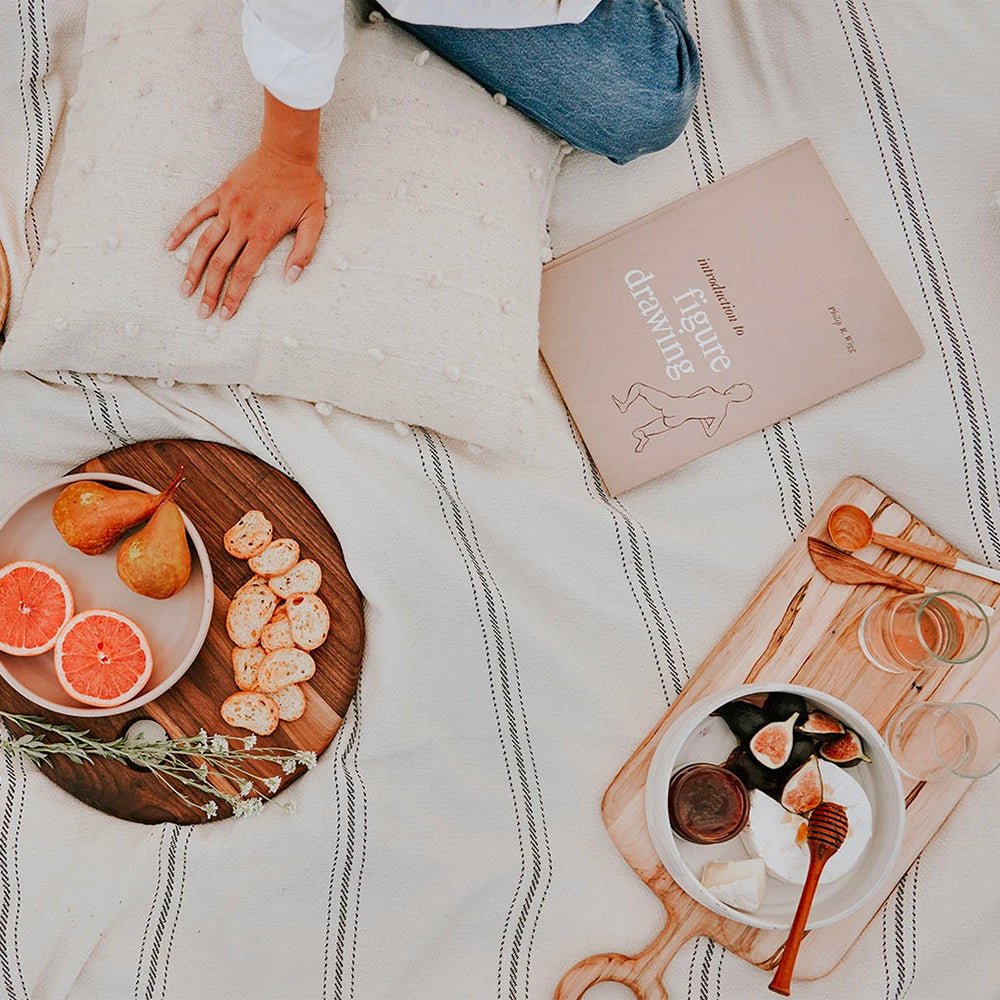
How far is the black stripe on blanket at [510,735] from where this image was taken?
868 mm

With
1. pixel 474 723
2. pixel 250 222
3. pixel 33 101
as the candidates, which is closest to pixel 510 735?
pixel 474 723

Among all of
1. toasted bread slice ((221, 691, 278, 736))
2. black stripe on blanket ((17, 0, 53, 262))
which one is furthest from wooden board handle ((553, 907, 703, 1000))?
black stripe on blanket ((17, 0, 53, 262))

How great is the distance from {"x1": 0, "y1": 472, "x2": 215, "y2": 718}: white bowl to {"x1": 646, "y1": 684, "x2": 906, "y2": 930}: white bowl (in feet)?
1.38

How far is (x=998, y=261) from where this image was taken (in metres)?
0.94

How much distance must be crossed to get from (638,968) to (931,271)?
0.71 metres

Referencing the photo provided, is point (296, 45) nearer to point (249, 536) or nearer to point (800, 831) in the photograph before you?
point (249, 536)

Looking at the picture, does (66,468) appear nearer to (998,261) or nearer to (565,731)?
(565,731)

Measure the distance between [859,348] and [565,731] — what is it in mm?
462

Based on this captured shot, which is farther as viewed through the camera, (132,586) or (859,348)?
(859,348)

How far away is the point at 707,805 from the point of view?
0.82 metres

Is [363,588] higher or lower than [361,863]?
higher

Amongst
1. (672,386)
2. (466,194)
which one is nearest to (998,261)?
(672,386)

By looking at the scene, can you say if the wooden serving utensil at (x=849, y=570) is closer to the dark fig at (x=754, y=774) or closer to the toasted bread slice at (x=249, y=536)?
the dark fig at (x=754, y=774)

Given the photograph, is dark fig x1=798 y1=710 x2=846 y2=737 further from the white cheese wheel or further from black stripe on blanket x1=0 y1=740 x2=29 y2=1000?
black stripe on blanket x1=0 y1=740 x2=29 y2=1000
